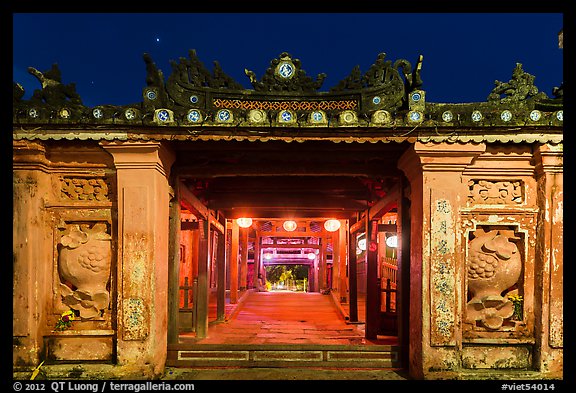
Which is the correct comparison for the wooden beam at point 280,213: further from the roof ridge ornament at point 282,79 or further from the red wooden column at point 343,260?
the roof ridge ornament at point 282,79

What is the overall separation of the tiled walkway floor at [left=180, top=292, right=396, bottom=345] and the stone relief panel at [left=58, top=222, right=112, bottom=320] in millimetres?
3377

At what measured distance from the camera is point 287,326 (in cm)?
1194

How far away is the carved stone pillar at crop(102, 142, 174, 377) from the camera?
21.1ft

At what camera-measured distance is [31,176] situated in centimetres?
658

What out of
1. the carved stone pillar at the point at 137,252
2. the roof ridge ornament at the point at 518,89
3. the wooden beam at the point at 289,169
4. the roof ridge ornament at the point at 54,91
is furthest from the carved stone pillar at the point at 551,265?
the roof ridge ornament at the point at 54,91

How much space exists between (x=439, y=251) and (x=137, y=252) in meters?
4.79

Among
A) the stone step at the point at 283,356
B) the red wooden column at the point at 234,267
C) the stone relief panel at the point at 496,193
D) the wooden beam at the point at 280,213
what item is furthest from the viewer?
the red wooden column at the point at 234,267

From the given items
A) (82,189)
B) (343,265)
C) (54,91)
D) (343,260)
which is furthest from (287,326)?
(54,91)

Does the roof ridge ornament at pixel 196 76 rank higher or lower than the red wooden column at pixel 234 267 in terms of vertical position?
higher

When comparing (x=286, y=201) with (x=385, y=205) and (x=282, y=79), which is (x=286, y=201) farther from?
(x=282, y=79)

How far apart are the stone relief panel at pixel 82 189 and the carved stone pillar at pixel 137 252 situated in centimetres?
53

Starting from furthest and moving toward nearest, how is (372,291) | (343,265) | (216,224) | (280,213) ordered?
(343,265) → (280,213) → (216,224) → (372,291)

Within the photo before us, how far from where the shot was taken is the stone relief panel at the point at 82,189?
6840mm

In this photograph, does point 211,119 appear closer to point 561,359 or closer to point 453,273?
point 453,273
